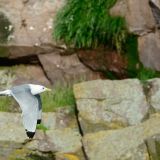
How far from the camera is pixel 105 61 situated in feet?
26.3

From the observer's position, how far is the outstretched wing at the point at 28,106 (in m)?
5.72

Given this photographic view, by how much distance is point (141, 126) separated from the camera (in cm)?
631

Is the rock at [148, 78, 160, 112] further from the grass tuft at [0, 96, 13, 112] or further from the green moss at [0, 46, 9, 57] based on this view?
the green moss at [0, 46, 9, 57]

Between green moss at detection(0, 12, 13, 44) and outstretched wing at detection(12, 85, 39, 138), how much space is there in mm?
2230

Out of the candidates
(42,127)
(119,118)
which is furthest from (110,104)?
(42,127)

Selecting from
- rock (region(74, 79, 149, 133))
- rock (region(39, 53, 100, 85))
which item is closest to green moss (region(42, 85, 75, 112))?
rock (region(74, 79, 149, 133))

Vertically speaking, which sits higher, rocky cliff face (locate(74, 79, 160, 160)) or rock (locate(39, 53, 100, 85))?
rocky cliff face (locate(74, 79, 160, 160))

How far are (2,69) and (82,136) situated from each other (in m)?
2.08

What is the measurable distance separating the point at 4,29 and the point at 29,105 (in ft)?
8.24

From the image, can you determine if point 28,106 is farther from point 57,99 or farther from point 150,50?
point 150,50

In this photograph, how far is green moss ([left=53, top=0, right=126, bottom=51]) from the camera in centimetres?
785

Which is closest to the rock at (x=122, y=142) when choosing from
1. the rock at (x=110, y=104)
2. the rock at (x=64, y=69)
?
the rock at (x=110, y=104)

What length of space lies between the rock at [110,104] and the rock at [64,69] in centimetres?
93

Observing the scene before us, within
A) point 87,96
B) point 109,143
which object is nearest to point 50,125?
point 87,96
